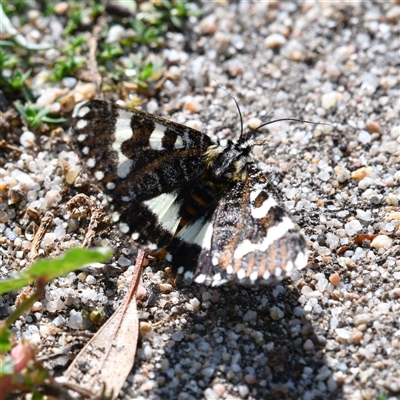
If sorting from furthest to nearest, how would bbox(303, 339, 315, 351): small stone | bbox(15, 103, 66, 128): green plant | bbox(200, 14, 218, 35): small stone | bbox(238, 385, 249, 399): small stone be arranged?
bbox(200, 14, 218, 35): small stone < bbox(15, 103, 66, 128): green plant < bbox(303, 339, 315, 351): small stone < bbox(238, 385, 249, 399): small stone

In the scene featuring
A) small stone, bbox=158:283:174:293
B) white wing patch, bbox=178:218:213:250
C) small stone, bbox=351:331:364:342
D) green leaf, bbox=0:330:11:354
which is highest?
white wing patch, bbox=178:218:213:250

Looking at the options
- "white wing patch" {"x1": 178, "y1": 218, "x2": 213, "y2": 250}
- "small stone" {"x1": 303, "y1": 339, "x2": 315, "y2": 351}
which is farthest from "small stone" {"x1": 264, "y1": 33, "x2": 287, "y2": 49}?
"small stone" {"x1": 303, "y1": 339, "x2": 315, "y2": 351}

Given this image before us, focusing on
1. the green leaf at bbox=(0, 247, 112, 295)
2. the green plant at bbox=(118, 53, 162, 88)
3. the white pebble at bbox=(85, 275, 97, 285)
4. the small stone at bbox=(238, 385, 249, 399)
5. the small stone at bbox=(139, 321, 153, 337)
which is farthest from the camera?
the green plant at bbox=(118, 53, 162, 88)

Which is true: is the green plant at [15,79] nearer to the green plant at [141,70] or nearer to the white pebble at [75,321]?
the green plant at [141,70]

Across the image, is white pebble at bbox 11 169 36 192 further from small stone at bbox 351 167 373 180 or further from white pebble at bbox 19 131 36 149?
small stone at bbox 351 167 373 180

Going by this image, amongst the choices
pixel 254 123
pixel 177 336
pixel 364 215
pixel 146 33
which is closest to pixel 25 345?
pixel 177 336

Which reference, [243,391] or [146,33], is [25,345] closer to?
[243,391]

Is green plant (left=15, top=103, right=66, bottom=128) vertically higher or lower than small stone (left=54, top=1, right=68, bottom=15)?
lower

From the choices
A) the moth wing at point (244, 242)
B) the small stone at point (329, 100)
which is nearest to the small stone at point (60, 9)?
the small stone at point (329, 100)
